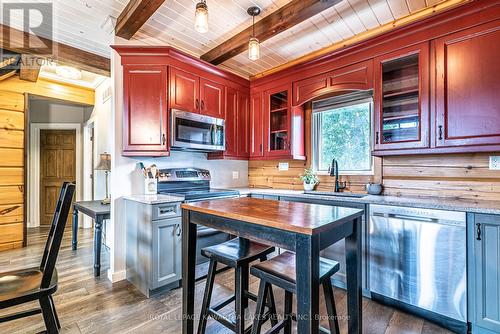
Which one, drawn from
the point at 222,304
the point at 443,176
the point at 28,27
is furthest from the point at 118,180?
the point at 443,176

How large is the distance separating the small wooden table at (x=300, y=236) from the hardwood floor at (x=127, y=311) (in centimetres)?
52

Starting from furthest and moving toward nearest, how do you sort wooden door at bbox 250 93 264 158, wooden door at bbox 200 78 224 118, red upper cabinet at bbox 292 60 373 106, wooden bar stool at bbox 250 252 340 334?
wooden door at bbox 250 93 264 158, wooden door at bbox 200 78 224 118, red upper cabinet at bbox 292 60 373 106, wooden bar stool at bbox 250 252 340 334

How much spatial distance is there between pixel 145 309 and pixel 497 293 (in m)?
2.58

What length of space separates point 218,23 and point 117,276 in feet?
9.28

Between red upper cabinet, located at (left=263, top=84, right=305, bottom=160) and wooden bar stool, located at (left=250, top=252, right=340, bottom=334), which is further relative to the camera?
red upper cabinet, located at (left=263, top=84, right=305, bottom=160)

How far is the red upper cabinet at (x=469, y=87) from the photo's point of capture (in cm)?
186

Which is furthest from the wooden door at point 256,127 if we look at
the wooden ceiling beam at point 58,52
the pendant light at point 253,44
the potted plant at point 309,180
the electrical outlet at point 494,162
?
the electrical outlet at point 494,162

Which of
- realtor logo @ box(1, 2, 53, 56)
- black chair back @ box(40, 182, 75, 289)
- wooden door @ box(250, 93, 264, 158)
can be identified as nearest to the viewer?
black chair back @ box(40, 182, 75, 289)

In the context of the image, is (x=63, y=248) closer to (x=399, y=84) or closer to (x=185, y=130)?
(x=185, y=130)

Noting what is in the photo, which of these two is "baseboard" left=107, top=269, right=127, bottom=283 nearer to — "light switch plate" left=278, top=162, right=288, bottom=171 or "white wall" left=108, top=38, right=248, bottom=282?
"white wall" left=108, top=38, right=248, bottom=282

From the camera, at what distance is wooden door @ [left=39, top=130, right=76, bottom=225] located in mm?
4812

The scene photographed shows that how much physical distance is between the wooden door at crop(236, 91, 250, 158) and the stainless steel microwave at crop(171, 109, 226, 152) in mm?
361

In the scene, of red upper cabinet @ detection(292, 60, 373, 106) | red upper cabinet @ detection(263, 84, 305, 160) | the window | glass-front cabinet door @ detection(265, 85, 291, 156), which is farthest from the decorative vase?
red upper cabinet @ detection(292, 60, 373, 106)

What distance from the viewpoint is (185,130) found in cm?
279
